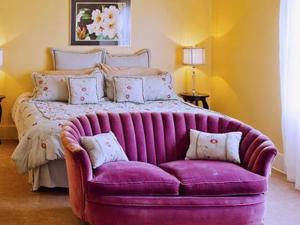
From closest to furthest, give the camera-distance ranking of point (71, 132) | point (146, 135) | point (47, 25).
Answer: point (71, 132)
point (146, 135)
point (47, 25)

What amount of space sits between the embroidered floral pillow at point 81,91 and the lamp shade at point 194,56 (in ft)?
5.14

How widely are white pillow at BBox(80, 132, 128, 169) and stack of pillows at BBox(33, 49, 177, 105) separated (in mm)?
1942

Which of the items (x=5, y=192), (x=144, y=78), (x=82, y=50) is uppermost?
(x=82, y=50)

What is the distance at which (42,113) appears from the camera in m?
4.32

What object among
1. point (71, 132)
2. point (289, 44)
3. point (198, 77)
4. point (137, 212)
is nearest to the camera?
point (137, 212)

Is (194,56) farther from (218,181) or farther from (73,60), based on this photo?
(218,181)

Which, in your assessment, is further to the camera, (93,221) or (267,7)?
(267,7)

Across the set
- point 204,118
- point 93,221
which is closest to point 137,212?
point 93,221

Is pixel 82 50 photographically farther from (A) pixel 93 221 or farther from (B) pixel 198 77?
(A) pixel 93 221

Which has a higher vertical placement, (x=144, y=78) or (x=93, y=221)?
(x=144, y=78)

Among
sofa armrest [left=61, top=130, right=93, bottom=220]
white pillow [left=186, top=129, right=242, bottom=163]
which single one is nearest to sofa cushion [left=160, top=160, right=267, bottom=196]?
white pillow [left=186, top=129, right=242, bottom=163]

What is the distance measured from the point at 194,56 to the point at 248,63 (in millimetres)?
892

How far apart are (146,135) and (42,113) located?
1.34 meters

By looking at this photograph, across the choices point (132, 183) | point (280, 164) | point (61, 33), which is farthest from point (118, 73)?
point (132, 183)
